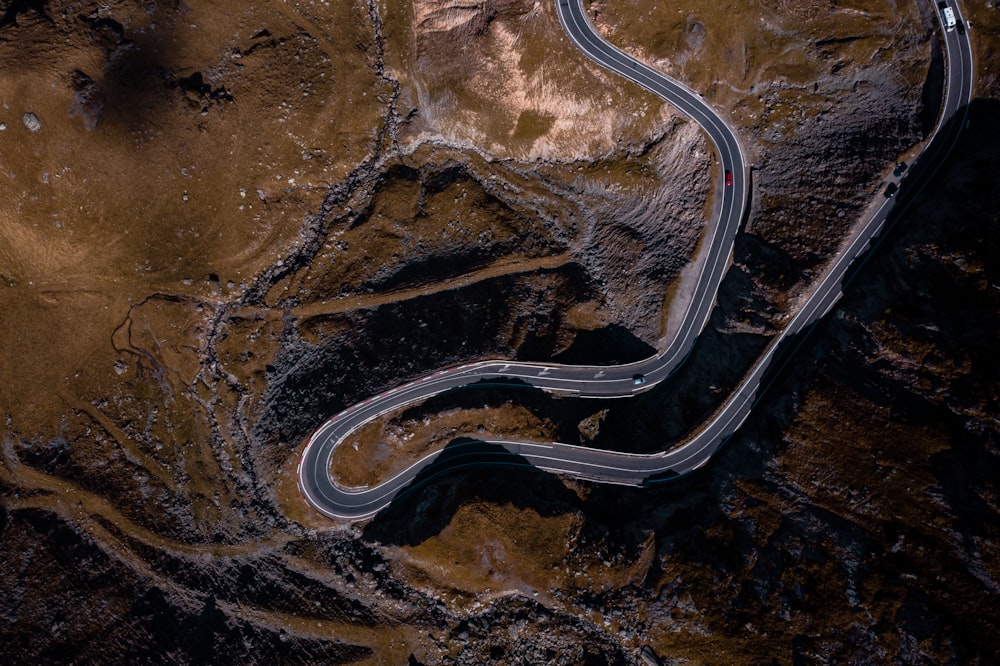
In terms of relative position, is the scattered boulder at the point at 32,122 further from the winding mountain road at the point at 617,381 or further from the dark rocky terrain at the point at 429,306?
the winding mountain road at the point at 617,381

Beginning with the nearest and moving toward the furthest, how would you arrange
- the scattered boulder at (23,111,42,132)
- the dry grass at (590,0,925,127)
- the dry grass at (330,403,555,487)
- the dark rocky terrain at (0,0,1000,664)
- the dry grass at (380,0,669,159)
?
1. the dark rocky terrain at (0,0,1000,664)
2. the dry grass at (590,0,925,127)
3. the scattered boulder at (23,111,42,132)
4. the dry grass at (330,403,555,487)
5. the dry grass at (380,0,669,159)

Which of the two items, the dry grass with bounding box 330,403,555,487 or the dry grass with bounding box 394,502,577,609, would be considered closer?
the dry grass with bounding box 394,502,577,609

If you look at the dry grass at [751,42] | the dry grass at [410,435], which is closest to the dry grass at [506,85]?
the dry grass at [751,42]

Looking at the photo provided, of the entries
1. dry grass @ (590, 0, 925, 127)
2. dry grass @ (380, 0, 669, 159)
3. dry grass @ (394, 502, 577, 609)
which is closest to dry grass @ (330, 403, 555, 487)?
dry grass @ (394, 502, 577, 609)

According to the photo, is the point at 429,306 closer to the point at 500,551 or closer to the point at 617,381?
the point at 617,381

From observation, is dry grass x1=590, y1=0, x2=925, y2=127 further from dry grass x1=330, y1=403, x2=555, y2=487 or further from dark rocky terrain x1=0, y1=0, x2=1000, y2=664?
dry grass x1=330, y1=403, x2=555, y2=487

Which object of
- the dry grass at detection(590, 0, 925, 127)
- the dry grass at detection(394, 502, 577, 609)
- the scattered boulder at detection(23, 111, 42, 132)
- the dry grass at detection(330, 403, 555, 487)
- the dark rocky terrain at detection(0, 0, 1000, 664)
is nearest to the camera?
the dark rocky terrain at detection(0, 0, 1000, 664)

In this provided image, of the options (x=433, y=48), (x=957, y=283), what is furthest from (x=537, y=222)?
(x=957, y=283)
